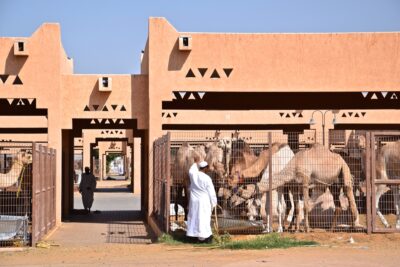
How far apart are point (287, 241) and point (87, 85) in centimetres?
899

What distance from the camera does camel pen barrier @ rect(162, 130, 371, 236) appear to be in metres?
18.2

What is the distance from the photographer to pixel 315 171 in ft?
61.1

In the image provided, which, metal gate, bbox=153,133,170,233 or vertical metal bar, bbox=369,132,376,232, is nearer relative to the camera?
metal gate, bbox=153,133,170,233

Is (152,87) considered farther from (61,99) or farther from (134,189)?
(134,189)

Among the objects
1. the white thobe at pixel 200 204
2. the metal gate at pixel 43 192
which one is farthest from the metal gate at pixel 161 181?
the metal gate at pixel 43 192

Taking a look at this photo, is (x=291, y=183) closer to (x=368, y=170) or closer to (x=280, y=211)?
(x=280, y=211)

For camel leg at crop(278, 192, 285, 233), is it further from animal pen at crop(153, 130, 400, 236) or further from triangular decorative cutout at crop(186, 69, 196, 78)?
triangular decorative cutout at crop(186, 69, 196, 78)

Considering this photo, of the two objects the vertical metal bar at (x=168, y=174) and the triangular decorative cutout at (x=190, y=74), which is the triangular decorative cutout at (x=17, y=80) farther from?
the vertical metal bar at (x=168, y=174)

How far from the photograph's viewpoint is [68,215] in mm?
27094

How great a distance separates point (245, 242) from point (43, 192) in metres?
5.46

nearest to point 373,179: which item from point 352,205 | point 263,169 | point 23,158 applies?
point 352,205

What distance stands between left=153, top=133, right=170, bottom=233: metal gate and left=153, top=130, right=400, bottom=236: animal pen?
0.02m

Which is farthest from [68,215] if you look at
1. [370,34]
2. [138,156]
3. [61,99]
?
[138,156]

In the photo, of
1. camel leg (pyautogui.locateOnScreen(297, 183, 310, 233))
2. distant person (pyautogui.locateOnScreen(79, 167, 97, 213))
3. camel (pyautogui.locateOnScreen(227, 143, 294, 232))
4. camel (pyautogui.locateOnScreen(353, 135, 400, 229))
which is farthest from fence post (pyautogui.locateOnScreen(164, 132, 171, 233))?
distant person (pyautogui.locateOnScreen(79, 167, 97, 213))
